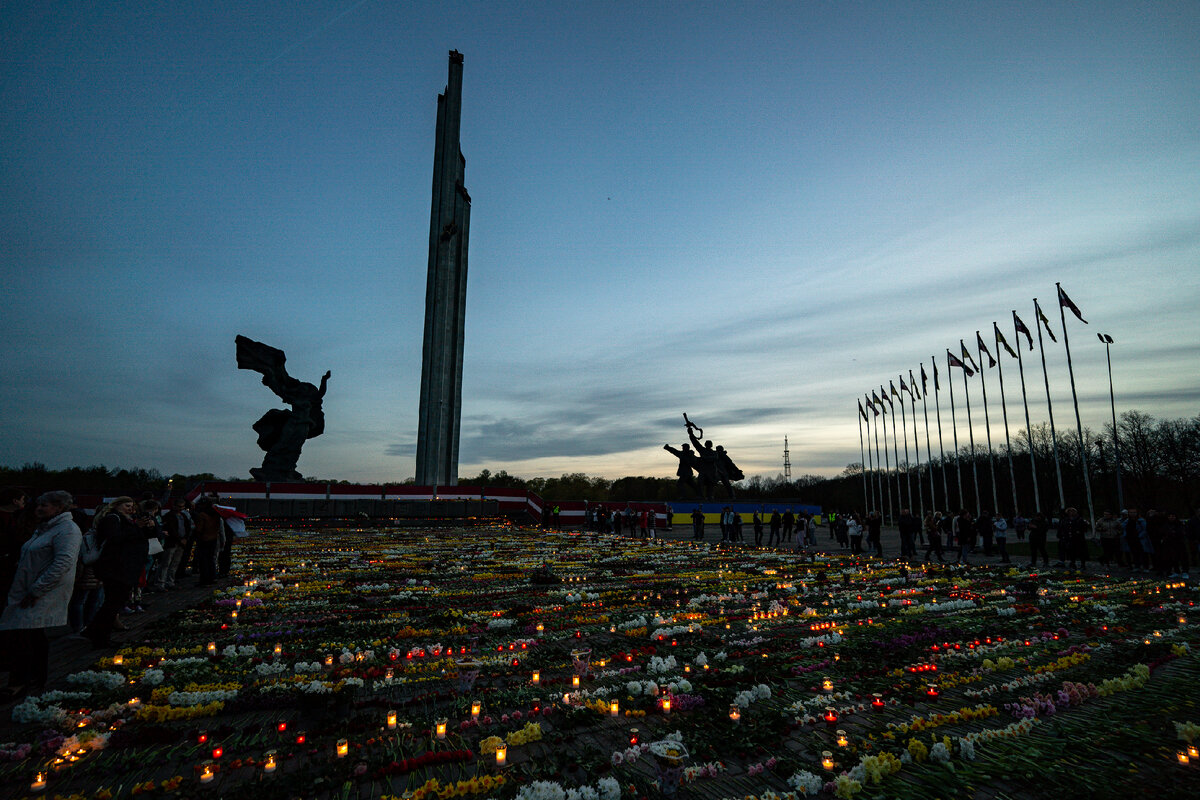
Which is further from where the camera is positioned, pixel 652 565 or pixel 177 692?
pixel 652 565

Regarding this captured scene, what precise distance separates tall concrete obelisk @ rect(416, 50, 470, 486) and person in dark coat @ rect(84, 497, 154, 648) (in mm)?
48497

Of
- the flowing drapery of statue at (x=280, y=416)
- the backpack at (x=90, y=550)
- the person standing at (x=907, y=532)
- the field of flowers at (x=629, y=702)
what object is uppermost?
the flowing drapery of statue at (x=280, y=416)

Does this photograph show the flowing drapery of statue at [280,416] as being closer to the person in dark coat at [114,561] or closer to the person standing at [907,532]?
the person in dark coat at [114,561]

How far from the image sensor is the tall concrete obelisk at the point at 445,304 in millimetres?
58562

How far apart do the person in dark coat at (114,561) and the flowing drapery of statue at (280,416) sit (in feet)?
137

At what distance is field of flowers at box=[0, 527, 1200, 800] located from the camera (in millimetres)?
4949

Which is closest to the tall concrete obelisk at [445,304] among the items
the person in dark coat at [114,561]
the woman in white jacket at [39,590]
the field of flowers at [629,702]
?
the field of flowers at [629,702]

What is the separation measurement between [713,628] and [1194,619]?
943 cm

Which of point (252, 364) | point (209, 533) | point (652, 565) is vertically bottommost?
point (652, 565)

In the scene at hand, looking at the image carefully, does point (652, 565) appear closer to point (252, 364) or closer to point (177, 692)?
point (177, 692)

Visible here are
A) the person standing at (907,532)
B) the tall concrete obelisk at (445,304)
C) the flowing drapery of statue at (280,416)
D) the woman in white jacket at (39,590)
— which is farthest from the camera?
the tall concrete obelisk at (445,304)

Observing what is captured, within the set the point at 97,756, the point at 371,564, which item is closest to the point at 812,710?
the point at 97,756

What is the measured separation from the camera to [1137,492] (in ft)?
207

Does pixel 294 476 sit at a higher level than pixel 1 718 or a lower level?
higher
